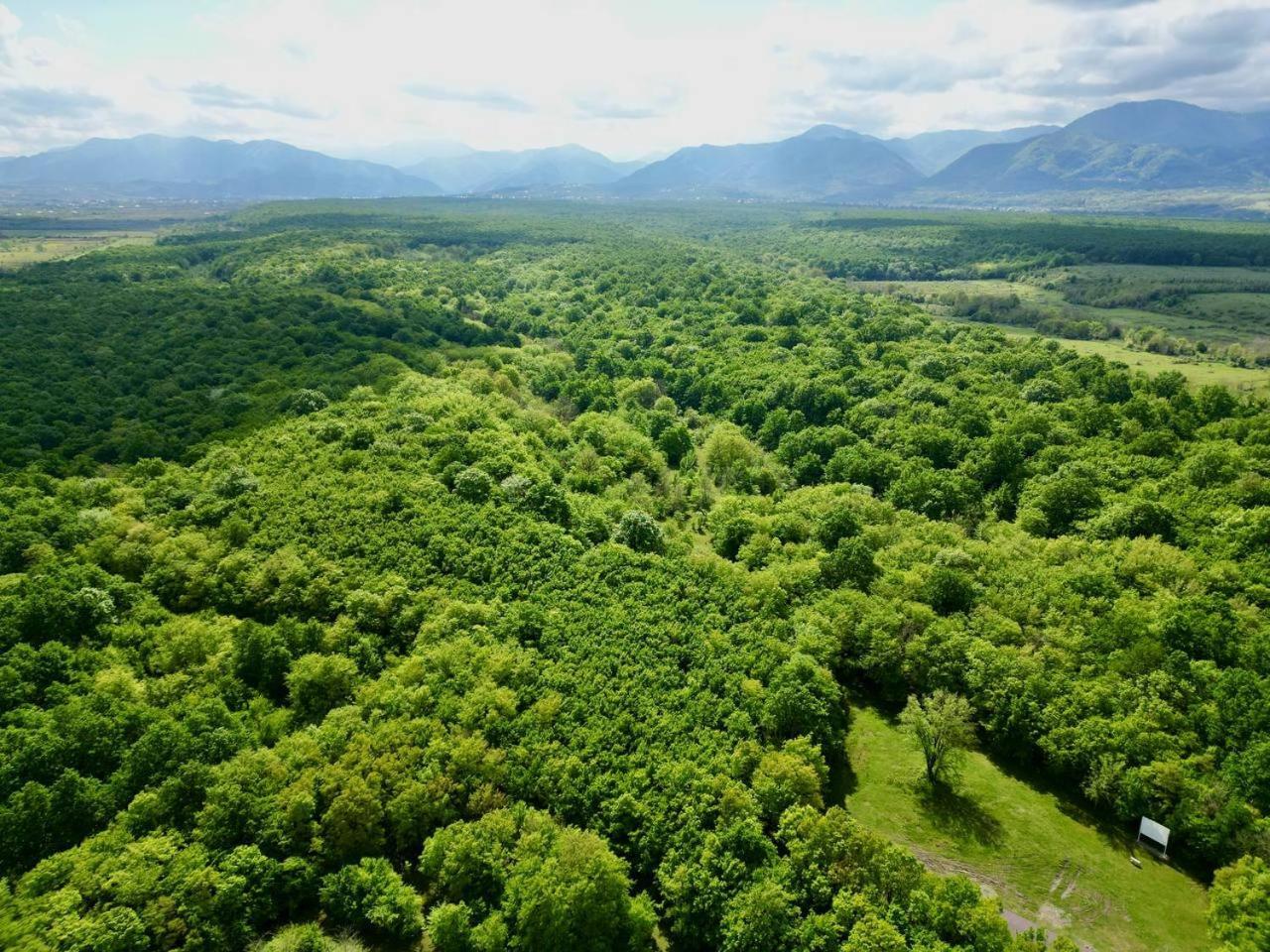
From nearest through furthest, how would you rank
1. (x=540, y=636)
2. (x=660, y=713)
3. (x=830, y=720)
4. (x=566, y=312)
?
(x=660, y=713) < (x=830, y=720) < (x=540, y=636) < (x=566, y=312)

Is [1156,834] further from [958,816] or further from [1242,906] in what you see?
[958,816]

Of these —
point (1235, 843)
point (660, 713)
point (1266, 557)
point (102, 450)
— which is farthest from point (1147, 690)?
point (102, 450)

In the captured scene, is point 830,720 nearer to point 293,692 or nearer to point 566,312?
point 293,692

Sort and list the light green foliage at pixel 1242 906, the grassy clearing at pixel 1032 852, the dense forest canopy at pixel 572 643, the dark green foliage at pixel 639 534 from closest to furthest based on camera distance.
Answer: the light green foliage at pixel 1242 906, the dense forest canopy at pixel 572 643, the grassy clearing at pixel 1032 852, the dark green foliage at pixel 639 534

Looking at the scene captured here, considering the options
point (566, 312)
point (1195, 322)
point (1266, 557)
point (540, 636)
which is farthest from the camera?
point (566, 312)

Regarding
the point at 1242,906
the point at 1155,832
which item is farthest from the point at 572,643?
the point at 1242,906

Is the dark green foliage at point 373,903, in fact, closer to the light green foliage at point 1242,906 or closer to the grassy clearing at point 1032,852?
the grassy clearing at point 1032,852

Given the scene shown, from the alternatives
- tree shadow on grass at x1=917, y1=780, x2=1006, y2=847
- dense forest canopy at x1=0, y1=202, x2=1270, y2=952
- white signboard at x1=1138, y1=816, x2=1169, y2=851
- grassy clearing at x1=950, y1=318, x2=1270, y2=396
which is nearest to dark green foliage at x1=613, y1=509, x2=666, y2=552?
dense forest canopy at x1=0, y1=202, x2=1270, y2=952


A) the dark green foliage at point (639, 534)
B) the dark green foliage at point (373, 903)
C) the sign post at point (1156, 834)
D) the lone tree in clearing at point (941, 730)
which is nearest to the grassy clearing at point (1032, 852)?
the sign post at point (1156, 834)
